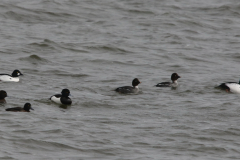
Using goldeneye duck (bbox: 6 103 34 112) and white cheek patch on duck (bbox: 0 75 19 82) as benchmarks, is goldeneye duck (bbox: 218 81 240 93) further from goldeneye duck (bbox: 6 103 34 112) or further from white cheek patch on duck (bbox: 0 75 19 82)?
goldeneye duck (bbox: 6 103 34 112)

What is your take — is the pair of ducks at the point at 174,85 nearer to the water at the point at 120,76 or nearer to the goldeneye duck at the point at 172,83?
→ the goldeneye duck at the point at 172,83

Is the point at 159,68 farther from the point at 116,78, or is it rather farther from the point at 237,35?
the point at 237,35

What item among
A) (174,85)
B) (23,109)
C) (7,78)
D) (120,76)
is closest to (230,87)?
(174,85)

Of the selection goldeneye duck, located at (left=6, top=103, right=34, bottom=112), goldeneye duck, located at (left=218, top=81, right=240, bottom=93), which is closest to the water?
goldeneye duck, located at (left=6, top=103, right=34, bottom=112)

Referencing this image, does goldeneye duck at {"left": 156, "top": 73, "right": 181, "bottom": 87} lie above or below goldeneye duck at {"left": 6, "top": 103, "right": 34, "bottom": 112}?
above

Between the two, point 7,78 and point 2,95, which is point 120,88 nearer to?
point 7,78

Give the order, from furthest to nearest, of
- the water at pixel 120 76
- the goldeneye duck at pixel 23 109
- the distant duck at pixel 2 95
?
the distant duck at pixel 2 95 → the goldeneye duck at pixel 23 109 → the water at pixel 120 76

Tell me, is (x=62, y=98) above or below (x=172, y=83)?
below

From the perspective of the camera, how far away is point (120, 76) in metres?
23.1

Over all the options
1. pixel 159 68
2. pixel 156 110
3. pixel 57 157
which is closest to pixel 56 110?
pixel 156 110

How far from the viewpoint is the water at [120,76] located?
13.8 meters

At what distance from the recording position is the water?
13.8m

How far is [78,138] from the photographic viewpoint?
13961mm

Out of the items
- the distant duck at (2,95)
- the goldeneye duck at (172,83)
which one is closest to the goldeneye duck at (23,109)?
the distant duck at (2,95)
